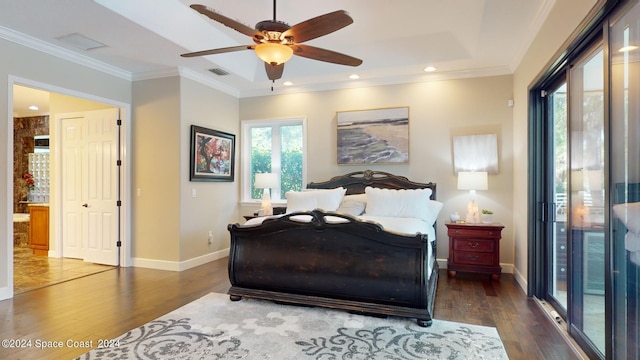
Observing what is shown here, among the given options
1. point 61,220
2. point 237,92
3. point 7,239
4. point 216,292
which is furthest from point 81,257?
point 237,92

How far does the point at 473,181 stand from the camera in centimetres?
452

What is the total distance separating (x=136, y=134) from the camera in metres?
5.17

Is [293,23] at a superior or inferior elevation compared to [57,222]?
superior

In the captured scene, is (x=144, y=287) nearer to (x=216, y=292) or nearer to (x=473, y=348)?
(x=216, y=292)

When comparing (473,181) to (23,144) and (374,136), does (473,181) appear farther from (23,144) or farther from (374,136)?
(23,144)

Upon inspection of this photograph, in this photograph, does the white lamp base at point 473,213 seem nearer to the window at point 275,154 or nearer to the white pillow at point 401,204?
the white pillow at point 401,204

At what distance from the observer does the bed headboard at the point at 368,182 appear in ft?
16.4

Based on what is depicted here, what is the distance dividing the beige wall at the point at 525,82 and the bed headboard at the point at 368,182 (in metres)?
1.12

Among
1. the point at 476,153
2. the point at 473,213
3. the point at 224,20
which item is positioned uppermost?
the point at 224,20

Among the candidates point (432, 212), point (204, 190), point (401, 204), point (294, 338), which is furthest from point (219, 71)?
point (294, 338)

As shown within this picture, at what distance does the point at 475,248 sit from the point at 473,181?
87 centimetres

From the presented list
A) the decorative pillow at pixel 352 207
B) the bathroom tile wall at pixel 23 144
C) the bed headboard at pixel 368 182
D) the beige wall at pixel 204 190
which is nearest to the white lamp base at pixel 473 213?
the bed headboard at pixel 368 182

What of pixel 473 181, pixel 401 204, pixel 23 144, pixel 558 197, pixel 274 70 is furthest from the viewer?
pixel 23 144

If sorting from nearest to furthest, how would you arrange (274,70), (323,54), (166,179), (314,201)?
(323,54), (274,70), (314,201), (166,179)
